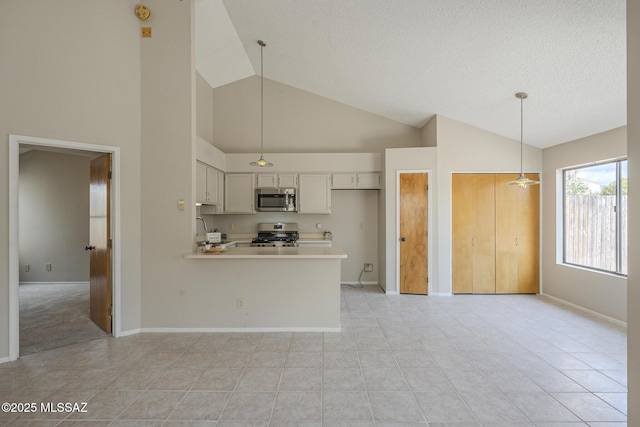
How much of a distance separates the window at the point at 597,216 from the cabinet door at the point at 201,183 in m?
5.61

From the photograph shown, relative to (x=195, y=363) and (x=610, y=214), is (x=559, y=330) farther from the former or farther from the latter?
(x=195, y=363)

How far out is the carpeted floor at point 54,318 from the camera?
317 centimetres

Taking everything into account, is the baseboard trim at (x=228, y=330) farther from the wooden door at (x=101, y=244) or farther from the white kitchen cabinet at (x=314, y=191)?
the white kitchen cabinet at (x=314, y=191)

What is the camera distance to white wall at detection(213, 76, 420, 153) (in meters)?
5.70

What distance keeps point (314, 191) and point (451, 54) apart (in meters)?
2.95

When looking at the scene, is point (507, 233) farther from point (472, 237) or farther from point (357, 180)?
point (357, 180)

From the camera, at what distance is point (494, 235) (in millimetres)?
5039

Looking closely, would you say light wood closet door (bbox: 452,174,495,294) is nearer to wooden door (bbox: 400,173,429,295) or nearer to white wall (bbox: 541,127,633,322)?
wooden door (bbox: 400,173,429,295)

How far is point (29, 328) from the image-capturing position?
353cm

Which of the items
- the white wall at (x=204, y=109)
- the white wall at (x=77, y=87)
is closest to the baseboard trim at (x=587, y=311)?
the white wall at (x=77, y=87)

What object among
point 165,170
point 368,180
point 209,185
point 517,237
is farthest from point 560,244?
point 165,170

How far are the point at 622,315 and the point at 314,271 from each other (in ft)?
12.5

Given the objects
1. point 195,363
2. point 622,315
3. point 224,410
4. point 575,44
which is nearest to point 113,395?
point 195,363

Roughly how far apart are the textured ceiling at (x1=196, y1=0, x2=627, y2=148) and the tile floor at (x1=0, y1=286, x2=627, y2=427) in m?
2.75
